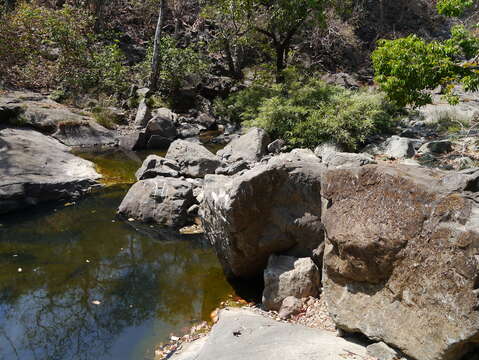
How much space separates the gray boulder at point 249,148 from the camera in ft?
39.2

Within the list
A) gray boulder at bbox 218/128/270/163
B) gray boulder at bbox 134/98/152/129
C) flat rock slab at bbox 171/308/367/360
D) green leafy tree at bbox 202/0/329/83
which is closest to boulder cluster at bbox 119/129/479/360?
flat rock slab at bbox 171/308/367/360

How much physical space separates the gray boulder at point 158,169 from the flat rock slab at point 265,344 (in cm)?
631

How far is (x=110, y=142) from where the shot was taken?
53.4 feet

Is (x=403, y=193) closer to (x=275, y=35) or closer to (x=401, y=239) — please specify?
(x=401, y=239)

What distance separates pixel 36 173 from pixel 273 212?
729 cm

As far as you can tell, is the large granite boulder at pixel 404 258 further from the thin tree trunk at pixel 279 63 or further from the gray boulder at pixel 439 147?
the thin tree trunk at pixel 279 63

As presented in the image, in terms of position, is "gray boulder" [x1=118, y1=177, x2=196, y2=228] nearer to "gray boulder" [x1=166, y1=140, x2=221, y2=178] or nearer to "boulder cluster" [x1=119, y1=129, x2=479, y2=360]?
"gray boulder" [x1=166, y1=140, x2=221, y2=178]

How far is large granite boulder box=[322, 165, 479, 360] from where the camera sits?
3229 millimetres

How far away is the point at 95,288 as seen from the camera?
6828 mm

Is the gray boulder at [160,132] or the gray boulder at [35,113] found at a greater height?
the gray boulder at [35,113]

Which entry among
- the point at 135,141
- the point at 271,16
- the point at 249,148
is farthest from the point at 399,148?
the point at 271,16

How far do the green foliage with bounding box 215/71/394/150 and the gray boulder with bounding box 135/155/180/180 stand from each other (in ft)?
11.5

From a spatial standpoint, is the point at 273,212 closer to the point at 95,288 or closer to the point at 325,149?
the point at 95,288

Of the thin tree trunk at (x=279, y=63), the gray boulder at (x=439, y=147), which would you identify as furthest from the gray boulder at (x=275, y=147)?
the thin tree trunk at (x=279, y=63)
